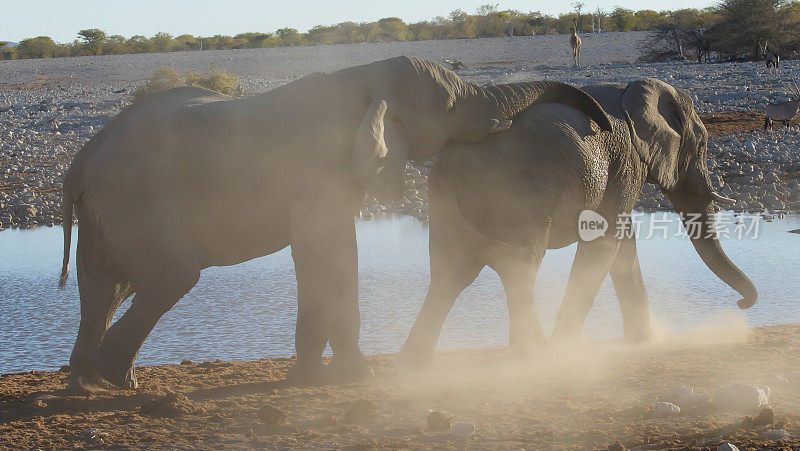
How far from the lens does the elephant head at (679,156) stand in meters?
7.24

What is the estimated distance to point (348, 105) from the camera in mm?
6281

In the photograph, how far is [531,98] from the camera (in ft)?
21.8

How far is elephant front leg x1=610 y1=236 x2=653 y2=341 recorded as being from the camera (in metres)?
7.47

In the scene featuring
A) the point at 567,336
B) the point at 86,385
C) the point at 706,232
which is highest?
the point at 706,232

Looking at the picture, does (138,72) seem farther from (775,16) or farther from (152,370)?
(152,370)

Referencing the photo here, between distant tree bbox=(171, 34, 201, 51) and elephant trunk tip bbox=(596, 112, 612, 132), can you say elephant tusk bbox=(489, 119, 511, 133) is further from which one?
distant tree bbox=(171, 34, 201, 51)

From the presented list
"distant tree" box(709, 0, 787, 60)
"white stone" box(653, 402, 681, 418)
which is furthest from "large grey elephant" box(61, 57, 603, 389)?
"distant tree" box(709, 0, 787, 60)

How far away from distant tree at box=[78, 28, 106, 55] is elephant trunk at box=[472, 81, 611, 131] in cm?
6349

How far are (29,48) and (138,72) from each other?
2653 cm

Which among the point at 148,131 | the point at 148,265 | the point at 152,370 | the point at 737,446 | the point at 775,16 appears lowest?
the point at 152,370

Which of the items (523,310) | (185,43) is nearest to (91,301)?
(523,310)

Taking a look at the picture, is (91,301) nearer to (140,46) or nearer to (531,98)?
(531,98)

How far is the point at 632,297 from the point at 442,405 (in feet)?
7.76

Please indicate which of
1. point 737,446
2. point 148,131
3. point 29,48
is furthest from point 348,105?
point 29,48
